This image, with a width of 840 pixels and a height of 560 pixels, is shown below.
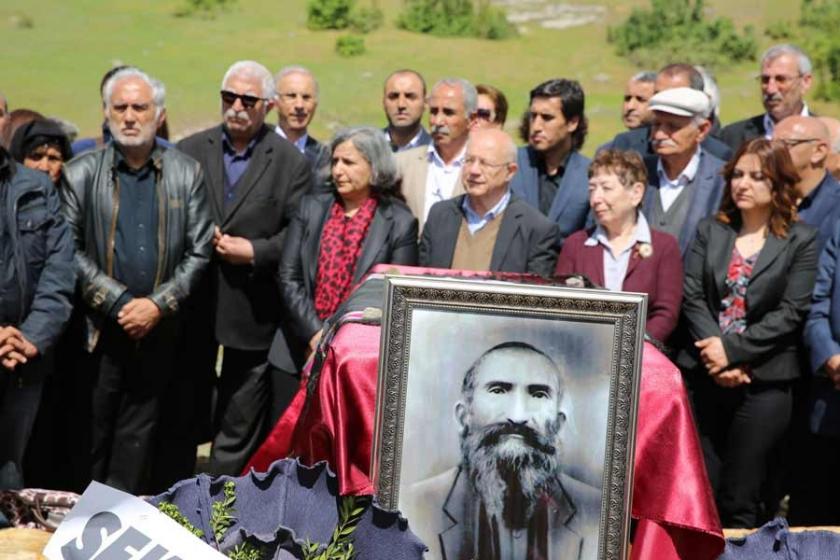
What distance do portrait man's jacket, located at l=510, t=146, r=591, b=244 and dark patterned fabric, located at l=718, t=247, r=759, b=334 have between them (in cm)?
83

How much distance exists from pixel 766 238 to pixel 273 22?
771 cm

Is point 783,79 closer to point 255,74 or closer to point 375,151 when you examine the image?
point 375,151

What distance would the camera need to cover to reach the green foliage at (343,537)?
2996 mm

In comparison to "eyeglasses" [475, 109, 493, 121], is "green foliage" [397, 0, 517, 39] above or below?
above

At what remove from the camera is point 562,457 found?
3.40 meters

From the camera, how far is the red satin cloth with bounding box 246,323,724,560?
11.8 feet

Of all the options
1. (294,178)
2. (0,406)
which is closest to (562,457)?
(0,406)

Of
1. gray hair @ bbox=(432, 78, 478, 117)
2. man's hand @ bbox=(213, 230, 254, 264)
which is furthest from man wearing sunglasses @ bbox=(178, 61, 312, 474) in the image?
gray hair @ bbox=(432, 78, 478, 117)

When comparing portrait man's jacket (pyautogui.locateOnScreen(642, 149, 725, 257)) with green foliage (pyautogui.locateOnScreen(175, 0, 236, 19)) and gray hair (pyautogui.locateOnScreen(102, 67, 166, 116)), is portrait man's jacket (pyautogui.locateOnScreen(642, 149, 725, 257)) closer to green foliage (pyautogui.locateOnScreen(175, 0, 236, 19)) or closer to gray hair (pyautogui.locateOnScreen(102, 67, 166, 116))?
gray hair (pyautogui.locateOnScreen(102, 67, 166, 116))

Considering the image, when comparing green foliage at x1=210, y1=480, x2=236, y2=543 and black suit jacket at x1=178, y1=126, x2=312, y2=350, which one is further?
black suit jacket at x1=178, y1=126, x2=312, y2=350

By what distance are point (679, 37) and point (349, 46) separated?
3234 mm

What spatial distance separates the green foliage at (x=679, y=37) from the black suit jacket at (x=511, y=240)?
7646 mm

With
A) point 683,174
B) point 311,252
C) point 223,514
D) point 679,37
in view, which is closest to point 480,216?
point 311,252

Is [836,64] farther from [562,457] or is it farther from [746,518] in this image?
[562,457]
